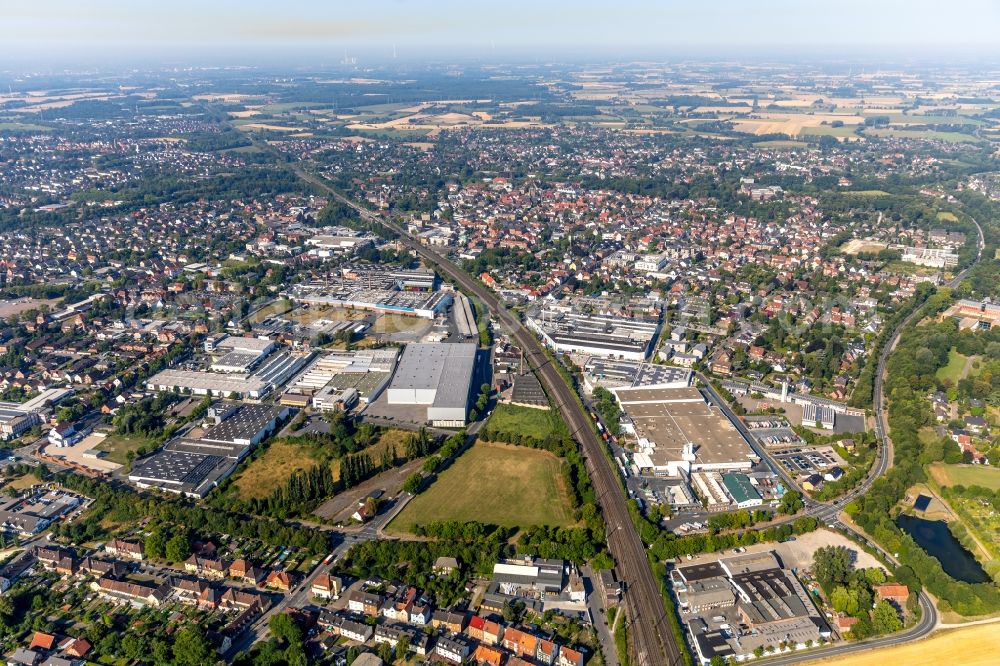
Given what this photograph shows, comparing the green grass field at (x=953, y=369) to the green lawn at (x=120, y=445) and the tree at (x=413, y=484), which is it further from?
the green lawn at (x=120, y=445)

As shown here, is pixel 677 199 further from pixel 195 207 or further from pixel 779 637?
pixel 779 637

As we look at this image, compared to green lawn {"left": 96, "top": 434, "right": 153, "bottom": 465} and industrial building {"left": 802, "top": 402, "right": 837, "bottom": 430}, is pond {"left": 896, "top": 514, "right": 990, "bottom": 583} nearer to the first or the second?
industrial building {"left": 802, "top": 402, "right": 837, "bottom": 430}

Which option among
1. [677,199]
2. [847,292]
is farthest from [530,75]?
[847,292]

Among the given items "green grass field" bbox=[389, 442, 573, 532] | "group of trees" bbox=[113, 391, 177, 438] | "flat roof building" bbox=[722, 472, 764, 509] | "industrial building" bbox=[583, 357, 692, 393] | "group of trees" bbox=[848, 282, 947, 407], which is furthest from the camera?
"industrial building" bbox=[583, 357, 692, 393]

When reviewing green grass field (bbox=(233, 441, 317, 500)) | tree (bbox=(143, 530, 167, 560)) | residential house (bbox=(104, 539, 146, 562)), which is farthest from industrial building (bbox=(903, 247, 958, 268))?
residential house (bbox=(104, 539, 146, 562))

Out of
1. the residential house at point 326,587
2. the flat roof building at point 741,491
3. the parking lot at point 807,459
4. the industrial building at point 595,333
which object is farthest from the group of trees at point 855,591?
the industrial building at point 595,333

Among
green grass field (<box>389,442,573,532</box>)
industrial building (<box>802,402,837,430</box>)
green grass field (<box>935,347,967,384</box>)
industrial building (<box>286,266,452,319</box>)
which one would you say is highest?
industrial building (<box>286,266,452,319</box>)

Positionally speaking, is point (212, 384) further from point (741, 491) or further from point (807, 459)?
point (807, 459)

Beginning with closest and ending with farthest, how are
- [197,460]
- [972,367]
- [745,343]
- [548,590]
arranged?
[548,590]
[197,460]
[972,367]
[745,343]
